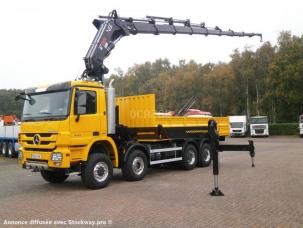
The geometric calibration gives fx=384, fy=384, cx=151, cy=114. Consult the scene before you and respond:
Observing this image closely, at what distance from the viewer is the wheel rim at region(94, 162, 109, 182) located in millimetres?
10471

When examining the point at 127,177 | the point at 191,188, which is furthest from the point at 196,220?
the point at 127,177

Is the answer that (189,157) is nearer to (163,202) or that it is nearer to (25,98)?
(163,202)

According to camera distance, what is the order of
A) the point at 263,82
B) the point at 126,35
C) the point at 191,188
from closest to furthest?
1. the point at 191,188
2. the point at 126,35
3. the point at 263,82

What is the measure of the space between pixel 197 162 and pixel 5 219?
8.73 m

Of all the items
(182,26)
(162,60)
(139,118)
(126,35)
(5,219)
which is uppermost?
(162,60)

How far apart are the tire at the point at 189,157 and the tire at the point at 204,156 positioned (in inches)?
8.5

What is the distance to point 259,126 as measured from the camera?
1619 inches

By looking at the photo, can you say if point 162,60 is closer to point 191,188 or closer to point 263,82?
point 263,82

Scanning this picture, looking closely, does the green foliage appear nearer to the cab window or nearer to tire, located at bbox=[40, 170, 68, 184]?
tire, located at bbox=[40, 170, 68, 184]

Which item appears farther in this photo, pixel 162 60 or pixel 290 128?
pixel 162 60

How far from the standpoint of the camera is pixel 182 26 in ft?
59.1

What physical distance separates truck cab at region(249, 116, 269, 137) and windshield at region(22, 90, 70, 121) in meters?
33.7

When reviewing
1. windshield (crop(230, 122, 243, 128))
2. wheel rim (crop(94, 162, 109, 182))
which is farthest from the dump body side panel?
windshield (crop(230, 122, 243, 128))

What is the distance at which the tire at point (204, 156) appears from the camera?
14.8 meters
